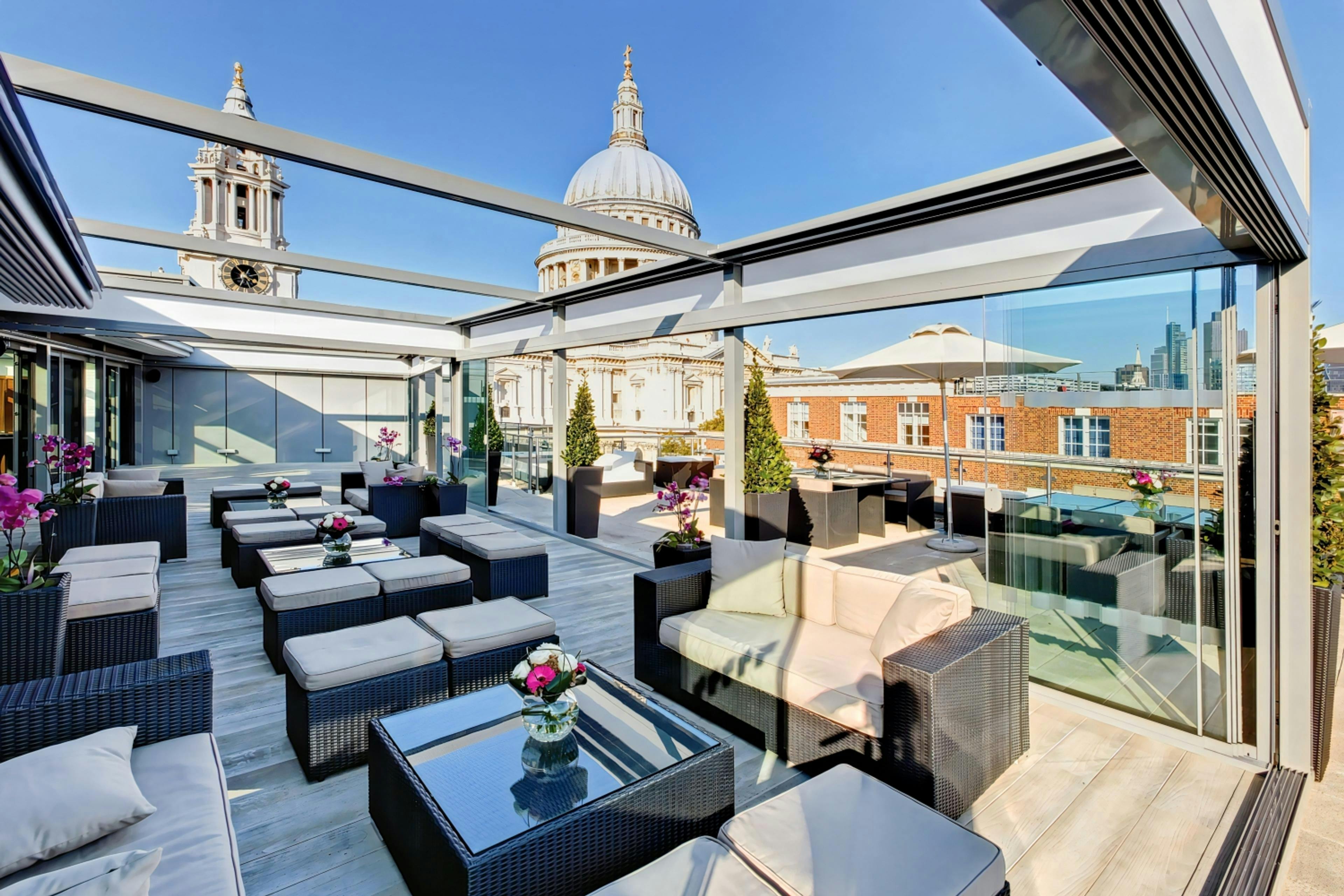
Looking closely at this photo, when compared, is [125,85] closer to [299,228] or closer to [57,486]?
[57,486]

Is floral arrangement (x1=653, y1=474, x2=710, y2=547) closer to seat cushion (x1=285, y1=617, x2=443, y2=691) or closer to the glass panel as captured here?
seat cushion (x1=285, y1=617, x2=443, y2=691)

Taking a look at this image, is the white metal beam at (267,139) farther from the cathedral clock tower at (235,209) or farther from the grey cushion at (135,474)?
the cathedral clock tower at (235,209)

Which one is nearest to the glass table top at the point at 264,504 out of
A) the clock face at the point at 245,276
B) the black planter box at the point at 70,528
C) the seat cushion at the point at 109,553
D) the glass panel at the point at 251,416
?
the black planter box at the point at 70,528

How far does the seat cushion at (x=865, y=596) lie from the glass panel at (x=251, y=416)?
17336 mm

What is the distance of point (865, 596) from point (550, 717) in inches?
65.2

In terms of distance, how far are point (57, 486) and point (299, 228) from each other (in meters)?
21.6

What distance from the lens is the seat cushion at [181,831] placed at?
58.4 inches

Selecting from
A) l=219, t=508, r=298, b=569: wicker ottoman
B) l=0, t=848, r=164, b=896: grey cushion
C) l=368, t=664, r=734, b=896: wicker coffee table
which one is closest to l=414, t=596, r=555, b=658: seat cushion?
l=368, t=664, r=734, b=896: wicker coffee table

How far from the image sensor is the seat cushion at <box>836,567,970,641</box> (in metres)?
3.03

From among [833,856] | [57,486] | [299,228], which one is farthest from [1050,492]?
[299,228]

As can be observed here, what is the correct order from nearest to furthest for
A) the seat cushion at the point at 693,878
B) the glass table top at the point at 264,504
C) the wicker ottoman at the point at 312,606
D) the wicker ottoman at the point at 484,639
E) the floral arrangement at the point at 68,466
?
the seat cushion at the point at 693,878 → the wicker ottoman at the point at 484,639 → the wicker ottoman at the point at 312,606 → the floral arrangement at the point at 68,466 → the glass table top at the point at 264,504

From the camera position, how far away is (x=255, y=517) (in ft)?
19.7

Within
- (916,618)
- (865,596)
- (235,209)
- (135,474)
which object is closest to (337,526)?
(865,596)

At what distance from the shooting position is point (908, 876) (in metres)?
1.50
